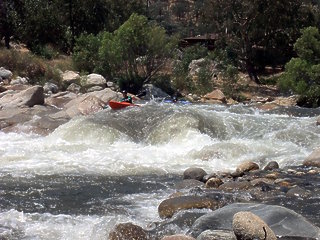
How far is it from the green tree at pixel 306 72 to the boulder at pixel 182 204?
14413mm

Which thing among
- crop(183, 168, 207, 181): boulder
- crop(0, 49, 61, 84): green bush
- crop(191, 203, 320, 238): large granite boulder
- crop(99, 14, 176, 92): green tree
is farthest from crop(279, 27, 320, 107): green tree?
crop(191, 203, 320, 238): large granite boulder

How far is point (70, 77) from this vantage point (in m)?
23.2

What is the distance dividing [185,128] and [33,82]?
1121cm

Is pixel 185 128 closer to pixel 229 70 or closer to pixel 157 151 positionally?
pixel 157 151

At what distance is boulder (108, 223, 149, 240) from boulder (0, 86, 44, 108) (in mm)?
11517

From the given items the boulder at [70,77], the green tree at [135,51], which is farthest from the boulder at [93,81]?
the green tree at [135,51]

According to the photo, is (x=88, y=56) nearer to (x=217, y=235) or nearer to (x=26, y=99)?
(x=26, y=99)

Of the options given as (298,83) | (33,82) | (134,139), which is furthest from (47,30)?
(134,139)

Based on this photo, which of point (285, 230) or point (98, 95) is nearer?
point (285, 230)

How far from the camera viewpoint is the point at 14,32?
29516 mm

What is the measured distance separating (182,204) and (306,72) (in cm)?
1518

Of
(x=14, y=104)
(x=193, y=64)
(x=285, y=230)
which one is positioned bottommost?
(x=193, y=64)

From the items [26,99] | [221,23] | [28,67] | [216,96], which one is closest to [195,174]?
[26,99]

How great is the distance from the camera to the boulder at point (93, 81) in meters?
22.2
